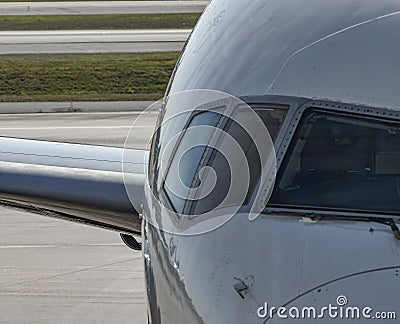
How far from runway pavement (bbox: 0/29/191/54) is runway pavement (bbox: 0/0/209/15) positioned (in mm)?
8883

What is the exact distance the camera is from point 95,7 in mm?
55844

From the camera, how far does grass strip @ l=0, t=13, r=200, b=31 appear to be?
47.3 metres

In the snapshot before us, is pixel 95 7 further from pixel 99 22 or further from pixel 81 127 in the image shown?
pixel 81 127

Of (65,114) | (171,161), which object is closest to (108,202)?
(171,161)

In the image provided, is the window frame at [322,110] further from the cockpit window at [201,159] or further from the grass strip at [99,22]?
the grass strip at [99,22]

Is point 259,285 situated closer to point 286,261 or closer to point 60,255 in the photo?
point 286,261

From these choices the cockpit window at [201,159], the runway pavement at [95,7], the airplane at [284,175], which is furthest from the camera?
the runway pavement at [95,7]

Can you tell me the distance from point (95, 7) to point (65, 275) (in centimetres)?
4566

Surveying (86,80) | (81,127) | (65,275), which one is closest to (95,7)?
(86,80)

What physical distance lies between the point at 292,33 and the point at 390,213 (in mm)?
1138

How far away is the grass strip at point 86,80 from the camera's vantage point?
28156 millimetres

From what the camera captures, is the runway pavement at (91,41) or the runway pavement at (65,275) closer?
the runway pavement at (65,275)

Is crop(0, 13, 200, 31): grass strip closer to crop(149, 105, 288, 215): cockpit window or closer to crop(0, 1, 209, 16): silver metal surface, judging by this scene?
crop(0, 1, 209, 16): silver metal surface

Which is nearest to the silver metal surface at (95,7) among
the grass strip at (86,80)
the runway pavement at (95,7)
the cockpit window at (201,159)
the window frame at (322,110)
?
the runway pavement at (95,7)
